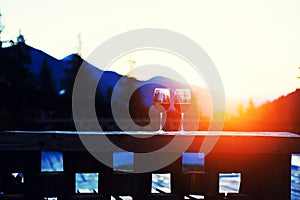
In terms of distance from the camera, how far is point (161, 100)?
154cm

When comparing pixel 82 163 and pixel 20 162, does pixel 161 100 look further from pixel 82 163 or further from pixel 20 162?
pixel 20 162

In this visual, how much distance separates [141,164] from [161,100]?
287 millimetres

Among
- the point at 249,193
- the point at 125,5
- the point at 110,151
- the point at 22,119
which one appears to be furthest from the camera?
the point at 22,119

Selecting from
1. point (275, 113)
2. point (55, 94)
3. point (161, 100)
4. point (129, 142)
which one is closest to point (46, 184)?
point (129, 142)

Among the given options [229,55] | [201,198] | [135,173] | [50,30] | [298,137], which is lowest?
[201,198]

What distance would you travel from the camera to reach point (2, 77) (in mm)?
15148

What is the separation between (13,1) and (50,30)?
73cm

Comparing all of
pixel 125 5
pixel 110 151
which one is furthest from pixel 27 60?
pixel 110 151

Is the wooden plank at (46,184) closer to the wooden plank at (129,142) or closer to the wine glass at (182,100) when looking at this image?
the wooden plank at (129,142)

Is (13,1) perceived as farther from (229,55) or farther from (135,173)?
(135,173)

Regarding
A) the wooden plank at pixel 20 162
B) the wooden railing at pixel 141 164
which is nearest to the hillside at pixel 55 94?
the wooden railing at pixel 141 164

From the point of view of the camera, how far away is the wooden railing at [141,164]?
1.33 metres

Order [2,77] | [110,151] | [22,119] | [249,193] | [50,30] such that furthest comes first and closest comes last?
[2,77] → [22,119] → [50,30] → [249,193] → [110,151]

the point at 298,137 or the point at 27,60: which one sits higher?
the point at 27,60
